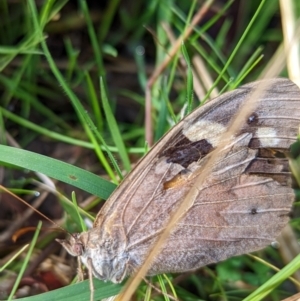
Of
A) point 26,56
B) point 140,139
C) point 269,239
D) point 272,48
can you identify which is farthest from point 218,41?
point 269,239

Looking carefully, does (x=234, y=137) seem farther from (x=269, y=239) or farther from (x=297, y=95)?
(x=269, y=239)

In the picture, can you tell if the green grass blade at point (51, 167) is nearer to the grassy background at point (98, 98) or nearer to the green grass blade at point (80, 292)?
the grassy background at point (98, 98)

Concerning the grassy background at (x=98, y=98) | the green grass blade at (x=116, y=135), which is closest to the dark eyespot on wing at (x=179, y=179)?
the grassy background at (x=98, y=98)

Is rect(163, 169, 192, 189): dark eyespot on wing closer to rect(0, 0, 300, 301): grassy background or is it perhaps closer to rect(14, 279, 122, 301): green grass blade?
rect(0, 0, 300, 301): grassy background

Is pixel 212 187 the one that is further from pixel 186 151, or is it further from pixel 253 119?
pixel 253 119

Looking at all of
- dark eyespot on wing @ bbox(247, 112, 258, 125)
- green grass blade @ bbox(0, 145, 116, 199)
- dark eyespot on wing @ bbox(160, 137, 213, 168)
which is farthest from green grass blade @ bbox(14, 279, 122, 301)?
dark eyespot on wing @ bbox(247, 112, 258, 125)

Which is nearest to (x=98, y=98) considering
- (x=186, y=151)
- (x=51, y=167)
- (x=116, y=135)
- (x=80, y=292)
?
(x=116, y=135)
